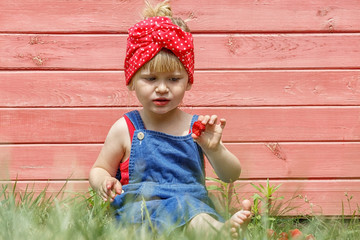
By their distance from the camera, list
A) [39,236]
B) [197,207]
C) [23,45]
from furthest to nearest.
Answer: [23,45]
[197,207]
[39,236]

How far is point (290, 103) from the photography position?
334 cm

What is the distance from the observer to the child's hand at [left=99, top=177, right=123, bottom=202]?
248cm

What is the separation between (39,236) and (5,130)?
1668 mm

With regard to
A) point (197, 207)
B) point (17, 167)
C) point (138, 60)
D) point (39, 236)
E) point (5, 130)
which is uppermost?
point (138, 60)

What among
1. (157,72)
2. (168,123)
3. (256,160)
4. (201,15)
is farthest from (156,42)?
(256,160)

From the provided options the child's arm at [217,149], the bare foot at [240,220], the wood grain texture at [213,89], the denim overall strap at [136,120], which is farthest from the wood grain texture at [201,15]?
the bare foot at [240,220]

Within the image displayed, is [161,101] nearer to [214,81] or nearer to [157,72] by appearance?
[157,72]

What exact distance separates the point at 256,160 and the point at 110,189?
3.96ft

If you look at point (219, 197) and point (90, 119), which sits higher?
point (90, 119)

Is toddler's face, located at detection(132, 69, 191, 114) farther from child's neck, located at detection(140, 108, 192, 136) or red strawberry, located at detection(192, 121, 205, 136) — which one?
red strawberry, located at detection(192, 121, 205, 136)

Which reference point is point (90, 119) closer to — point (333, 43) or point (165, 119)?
point (165, 119)

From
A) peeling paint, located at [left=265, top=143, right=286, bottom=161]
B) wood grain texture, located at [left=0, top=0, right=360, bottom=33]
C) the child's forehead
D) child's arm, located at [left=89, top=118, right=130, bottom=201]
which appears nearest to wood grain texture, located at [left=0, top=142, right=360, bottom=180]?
peeling paint, located at [left=265, top=143, right=286, bottom=161]

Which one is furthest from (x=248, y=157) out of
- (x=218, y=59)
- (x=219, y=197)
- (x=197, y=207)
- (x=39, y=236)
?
(x=39, y=236)

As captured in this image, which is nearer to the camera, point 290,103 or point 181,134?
point 181,134
